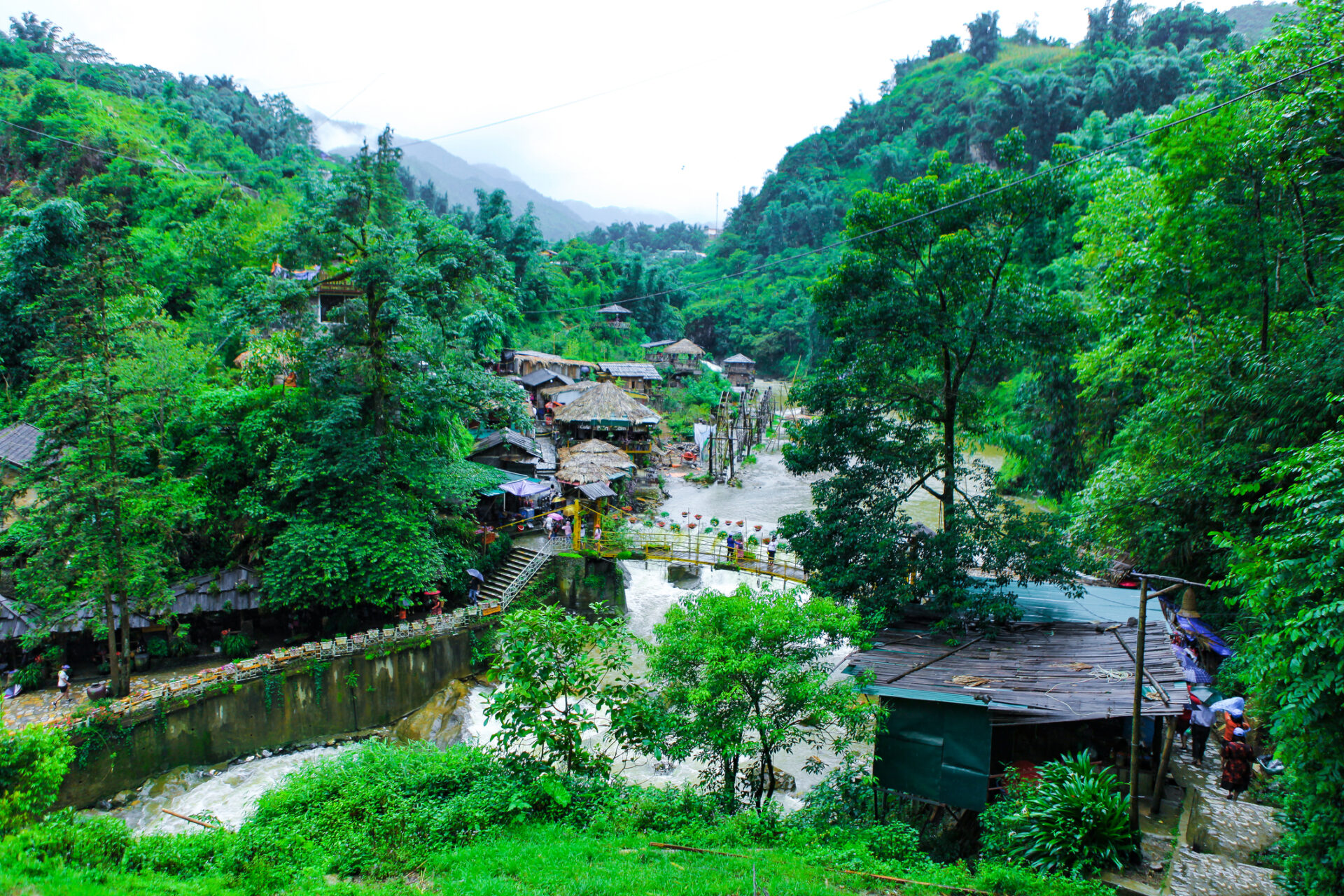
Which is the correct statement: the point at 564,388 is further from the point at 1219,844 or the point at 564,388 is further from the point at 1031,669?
the point at 1219,844

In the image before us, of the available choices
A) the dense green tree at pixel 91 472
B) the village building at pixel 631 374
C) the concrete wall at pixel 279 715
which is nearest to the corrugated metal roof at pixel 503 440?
the concrete wall at pixel 279 715

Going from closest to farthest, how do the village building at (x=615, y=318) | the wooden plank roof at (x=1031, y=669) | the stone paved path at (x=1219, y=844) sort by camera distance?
the stone paved path at (x=1219, y=844)
the wooden plank roof at (x=1031, y=669)
the village building at (x=615, y=318)

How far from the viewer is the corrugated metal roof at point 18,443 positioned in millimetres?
16203

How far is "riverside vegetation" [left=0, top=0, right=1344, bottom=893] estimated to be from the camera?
8406 millimetres

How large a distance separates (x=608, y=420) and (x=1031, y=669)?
2277 centimetres

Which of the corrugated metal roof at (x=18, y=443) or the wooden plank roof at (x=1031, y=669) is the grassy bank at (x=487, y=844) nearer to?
the wooden plank roof at (x=1031, y=669)

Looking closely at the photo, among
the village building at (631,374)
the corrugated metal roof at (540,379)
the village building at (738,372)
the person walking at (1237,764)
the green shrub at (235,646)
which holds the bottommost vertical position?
the green shrub at (235,646)

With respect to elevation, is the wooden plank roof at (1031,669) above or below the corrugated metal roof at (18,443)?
below

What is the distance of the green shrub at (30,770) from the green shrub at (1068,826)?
514 inches

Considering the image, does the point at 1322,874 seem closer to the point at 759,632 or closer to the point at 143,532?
the point at 759,632

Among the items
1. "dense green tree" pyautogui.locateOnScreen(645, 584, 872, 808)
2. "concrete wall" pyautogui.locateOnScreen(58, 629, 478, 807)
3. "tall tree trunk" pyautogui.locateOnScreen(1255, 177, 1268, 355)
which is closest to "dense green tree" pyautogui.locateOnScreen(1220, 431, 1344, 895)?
"tall tree trunk" pyautogui.locateOnScreen(1255, 177, 1268, 355)

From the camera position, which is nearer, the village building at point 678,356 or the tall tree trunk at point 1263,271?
the tall tree trunk at point 1263,271

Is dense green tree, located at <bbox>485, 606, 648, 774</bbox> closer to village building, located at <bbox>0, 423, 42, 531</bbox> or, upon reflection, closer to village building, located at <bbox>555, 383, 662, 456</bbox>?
village building, located at <bbox>0, 423, 42, 531</bbox>

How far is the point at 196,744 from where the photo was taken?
13336 millimetres
